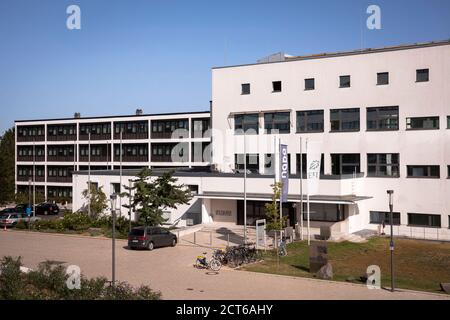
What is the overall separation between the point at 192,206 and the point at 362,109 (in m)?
14.7

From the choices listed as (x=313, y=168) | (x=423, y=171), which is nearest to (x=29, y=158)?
(x=313, y=168)

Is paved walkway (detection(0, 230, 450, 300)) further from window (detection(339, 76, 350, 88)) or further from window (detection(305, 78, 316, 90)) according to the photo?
window (detection(339, 76, 350, 88))

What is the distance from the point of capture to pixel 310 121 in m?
40.3

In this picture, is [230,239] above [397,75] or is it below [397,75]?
below

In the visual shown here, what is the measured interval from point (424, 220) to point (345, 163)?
676cm

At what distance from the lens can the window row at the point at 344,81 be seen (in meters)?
36.3

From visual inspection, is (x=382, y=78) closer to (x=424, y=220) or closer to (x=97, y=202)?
(x=424, y=220)

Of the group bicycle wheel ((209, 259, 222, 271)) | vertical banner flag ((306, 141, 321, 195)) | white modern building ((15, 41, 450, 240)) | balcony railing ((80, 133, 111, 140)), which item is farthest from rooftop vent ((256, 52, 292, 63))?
balcony railing ((80, 133, 111, 140))

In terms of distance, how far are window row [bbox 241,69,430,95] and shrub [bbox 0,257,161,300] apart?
27188mm

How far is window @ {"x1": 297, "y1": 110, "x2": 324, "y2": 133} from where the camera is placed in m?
40.0
